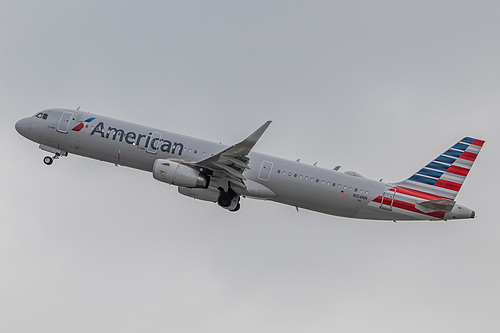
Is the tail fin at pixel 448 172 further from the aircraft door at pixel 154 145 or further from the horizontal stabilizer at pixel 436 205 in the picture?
the aircraft door at pixel 154 145

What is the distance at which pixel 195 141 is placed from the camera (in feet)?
170

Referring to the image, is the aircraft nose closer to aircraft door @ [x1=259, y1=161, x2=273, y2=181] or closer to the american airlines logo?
the american airlines logo

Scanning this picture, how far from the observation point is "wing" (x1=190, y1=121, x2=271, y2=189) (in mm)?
46406

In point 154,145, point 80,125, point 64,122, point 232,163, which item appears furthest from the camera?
point 64,122

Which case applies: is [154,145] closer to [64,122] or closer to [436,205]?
[64,122]

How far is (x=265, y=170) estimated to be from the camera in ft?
166

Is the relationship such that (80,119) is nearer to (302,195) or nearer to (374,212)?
(302,195)

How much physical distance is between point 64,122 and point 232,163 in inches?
575

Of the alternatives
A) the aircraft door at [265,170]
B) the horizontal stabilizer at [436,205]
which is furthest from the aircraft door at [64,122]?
the horizontal stabilizer at [436,205]

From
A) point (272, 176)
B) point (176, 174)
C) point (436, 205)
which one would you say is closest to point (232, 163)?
point (272, 176)

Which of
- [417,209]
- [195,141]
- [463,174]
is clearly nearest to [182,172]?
[195,141]

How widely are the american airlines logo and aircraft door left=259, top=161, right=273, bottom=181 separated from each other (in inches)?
243

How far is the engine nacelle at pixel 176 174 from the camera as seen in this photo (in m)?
48.2

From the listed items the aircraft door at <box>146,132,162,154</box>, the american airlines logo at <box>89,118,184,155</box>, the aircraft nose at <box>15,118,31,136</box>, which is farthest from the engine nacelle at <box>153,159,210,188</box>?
the aircraft nose at <box>15,118,31,136</box>
